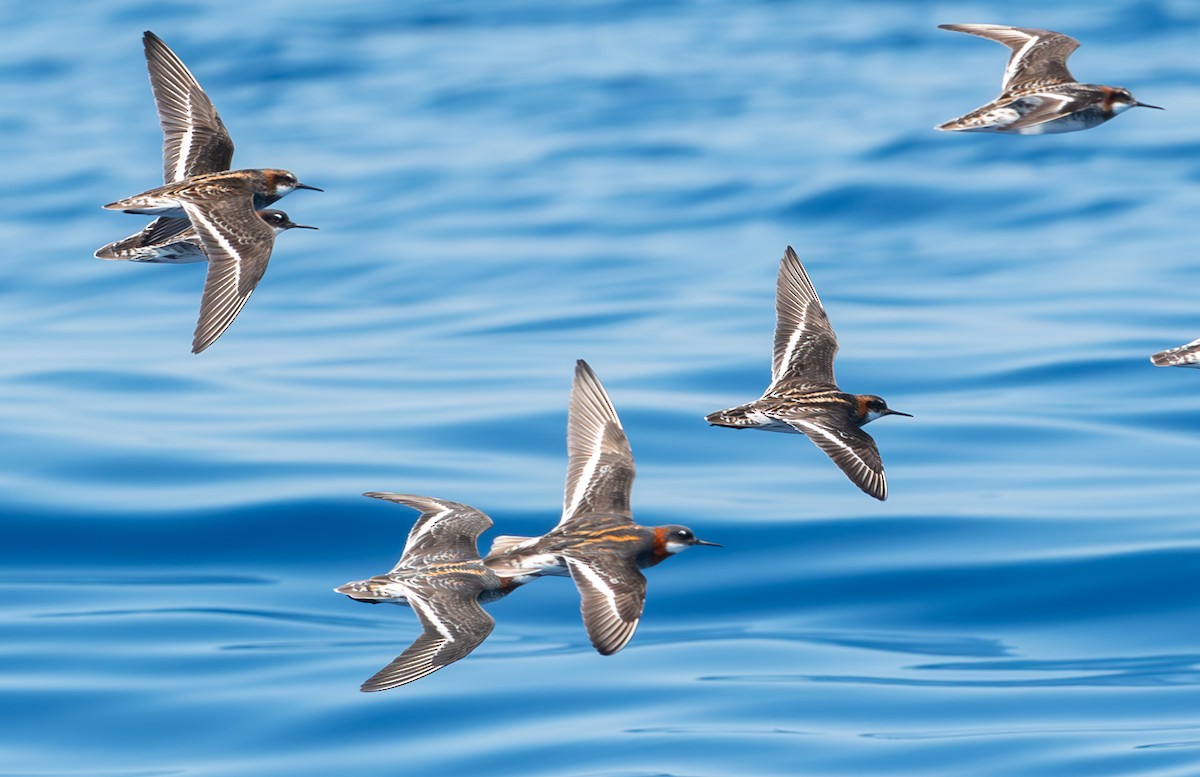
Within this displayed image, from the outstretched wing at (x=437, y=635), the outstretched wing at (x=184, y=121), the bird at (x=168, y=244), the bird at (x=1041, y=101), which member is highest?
the outstretched wing at (x=184, y=121)

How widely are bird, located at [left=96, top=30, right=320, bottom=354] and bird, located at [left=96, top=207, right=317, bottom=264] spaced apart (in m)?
0.01

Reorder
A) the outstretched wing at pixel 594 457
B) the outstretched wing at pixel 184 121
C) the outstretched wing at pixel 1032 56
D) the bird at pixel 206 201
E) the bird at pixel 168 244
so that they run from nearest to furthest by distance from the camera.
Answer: the bird at pixel 206 201 → the outstretched wing at pixel 594 457 → the bird at pixel 168 244 → the outstretched wing at pixel 184 121 → the outstretched wing at pixel 1032 56

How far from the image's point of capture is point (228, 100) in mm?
52281

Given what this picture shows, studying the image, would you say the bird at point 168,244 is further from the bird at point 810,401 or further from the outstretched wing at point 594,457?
the bird at point 810,401

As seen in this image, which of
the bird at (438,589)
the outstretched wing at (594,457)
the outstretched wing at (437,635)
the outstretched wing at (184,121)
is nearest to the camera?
the outstretched wing at (437,635)

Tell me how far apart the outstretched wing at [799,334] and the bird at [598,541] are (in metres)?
1.83

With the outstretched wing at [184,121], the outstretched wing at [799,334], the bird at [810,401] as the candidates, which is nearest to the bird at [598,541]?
the bird at [810,401]

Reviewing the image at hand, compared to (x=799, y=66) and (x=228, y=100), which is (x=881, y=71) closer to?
(x=799, y=66)

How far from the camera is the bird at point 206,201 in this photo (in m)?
11.2

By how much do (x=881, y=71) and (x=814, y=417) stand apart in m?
40.8

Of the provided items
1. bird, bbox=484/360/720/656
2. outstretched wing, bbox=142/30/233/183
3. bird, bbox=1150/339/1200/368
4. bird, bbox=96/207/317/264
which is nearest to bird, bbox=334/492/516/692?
bird, bbox=484/360/720/656

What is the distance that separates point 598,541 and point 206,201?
347 cm

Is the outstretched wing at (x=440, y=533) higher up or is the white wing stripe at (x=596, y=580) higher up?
the white wing stripe at (x=596, y=580)

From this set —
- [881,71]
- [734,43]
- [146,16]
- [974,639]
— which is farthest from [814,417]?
[146,16]
